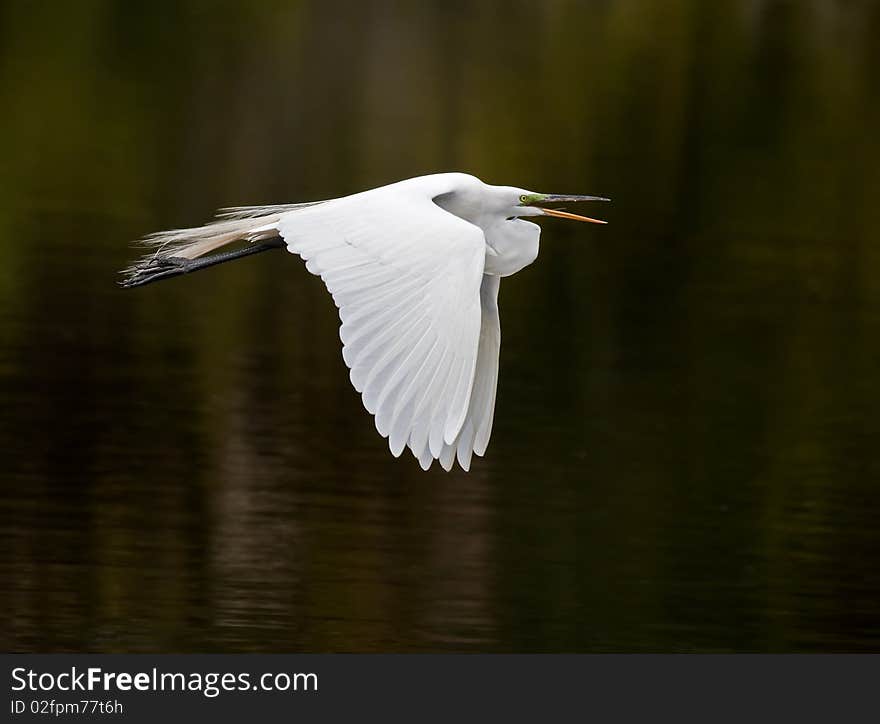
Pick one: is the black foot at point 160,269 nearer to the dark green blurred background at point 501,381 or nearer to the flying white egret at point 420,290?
the flying white egret at point 420,290

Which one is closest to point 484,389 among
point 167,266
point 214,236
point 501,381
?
point 214,236

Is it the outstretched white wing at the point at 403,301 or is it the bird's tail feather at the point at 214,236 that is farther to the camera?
the bird's tail feather at the point at 214,236

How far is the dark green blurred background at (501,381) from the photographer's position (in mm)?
6129

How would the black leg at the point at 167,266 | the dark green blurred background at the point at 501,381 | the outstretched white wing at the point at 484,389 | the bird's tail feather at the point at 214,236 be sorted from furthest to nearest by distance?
the dark green blurred background at the point at 501,381, the black leg at the point at 167,266, the bird's tail feather at the point at 214,236, the outstretched white wing at the point at 484,389

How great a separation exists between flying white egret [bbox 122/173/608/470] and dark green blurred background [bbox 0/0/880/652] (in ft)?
5.01

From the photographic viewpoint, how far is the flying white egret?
3.71m

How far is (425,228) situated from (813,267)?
27.7ft

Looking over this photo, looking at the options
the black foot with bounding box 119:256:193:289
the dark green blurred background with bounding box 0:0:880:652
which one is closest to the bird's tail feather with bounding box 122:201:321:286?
the black foot with bounding box 119:256:193:289

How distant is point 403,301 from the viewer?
12.8 feet

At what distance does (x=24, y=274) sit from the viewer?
9281 millimetres

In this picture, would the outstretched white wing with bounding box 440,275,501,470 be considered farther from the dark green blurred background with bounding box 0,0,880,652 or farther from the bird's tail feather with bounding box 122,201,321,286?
the dark green blurred background with bounding box 0,0,880,652

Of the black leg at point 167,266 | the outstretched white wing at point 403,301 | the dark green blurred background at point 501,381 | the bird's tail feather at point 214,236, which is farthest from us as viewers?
the dark green blurred background at point 501,381

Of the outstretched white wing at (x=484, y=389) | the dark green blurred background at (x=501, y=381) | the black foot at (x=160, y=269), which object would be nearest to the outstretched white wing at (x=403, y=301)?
the outstretched white wing at (x=484, y=389)

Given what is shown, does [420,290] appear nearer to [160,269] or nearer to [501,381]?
[160,269]
